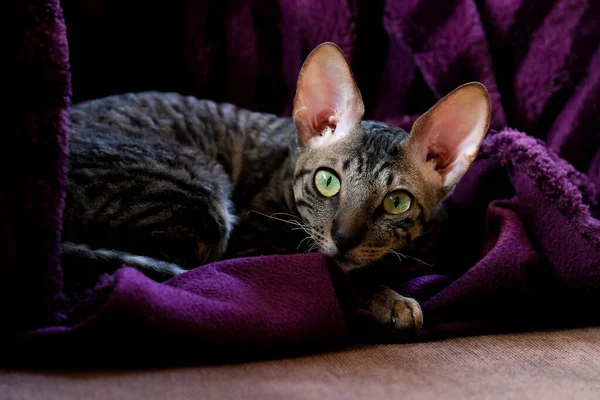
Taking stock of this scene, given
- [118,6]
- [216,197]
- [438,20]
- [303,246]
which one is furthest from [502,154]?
[118,6]

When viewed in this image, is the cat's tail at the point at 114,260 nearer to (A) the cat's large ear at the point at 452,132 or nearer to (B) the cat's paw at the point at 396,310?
(B) the cat's paw at the point at 396,310

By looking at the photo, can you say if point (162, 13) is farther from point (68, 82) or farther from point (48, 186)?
point (48, 186)

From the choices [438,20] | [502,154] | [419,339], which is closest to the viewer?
[419,339]

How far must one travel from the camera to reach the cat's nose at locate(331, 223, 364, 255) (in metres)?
1.34

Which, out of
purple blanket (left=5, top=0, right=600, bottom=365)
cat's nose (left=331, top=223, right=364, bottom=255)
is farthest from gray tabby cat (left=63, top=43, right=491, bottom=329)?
purple blanket (left=5, top=0, right=600, bottom=365)

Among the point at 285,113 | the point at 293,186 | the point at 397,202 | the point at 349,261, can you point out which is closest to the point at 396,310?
the point at 349,261

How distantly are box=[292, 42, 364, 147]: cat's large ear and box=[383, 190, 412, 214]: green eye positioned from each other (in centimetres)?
23

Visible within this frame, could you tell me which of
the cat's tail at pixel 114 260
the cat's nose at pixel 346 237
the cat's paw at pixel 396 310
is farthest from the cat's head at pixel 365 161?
the cat's tail at pixel 114 260

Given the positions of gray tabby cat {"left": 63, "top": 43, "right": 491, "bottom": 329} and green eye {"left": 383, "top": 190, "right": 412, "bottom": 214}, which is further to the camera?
green eye {"left": 383, "top": 190, "right": 412, "bottom": 214}

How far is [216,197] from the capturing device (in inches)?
61.8

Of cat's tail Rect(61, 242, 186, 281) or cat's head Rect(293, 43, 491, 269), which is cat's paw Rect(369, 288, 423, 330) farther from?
cat's tail Rect(61, 242, 186, 281)

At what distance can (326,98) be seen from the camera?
5.16 ft

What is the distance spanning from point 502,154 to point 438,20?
1.52 ft

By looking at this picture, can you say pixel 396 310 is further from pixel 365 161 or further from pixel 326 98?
pixel 326 98
